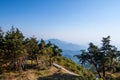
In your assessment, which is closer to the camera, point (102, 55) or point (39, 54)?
point (102, 55)

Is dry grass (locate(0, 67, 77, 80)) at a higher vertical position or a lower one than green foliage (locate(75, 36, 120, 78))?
lower

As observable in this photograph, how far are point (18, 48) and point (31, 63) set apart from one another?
1195 cm

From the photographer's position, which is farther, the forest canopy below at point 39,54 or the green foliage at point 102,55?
the green foliage at point 102,55

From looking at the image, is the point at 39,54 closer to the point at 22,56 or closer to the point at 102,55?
the point at 22,56

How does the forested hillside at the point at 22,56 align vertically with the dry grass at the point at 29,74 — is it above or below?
above

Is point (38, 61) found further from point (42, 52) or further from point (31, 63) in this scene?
point (42, 52)

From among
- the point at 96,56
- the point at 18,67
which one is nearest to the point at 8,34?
the point at 18,67

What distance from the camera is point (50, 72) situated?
5181 cm

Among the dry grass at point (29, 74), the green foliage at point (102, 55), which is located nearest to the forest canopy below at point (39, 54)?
the green foliage at point (102, 55)

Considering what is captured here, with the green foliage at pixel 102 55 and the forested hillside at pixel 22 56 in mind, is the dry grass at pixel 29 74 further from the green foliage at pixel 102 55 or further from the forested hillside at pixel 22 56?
the green foliage at pixel 102 55

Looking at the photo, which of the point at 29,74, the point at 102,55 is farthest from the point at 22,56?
the point at 102,55

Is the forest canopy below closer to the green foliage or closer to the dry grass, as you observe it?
the green foliage

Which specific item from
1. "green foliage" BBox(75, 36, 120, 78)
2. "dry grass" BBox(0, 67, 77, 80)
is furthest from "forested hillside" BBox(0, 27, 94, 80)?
"green foliage" BBox(75, 36, 120, 78)

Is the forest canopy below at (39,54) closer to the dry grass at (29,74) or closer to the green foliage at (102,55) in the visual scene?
the green foliage at (102,55)
